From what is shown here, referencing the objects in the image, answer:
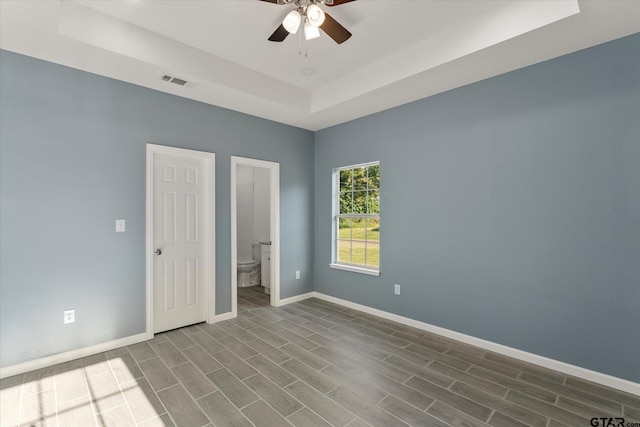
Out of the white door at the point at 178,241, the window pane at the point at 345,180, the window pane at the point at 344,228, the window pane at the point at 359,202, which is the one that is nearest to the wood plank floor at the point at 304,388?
the white door at the point at 178,241

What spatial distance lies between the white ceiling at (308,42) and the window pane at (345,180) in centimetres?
129

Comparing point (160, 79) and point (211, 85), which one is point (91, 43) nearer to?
point (160, 79)

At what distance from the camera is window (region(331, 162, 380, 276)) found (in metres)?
4.19

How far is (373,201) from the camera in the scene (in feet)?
13.8

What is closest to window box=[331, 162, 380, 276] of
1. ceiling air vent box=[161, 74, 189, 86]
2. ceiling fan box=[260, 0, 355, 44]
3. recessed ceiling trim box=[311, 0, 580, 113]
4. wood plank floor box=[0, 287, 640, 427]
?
recessed ceiling trim box=[311, 0, 580, 113]

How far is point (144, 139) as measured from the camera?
3.25 m

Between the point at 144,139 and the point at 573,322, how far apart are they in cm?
467

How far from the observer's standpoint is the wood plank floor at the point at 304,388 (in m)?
2.03

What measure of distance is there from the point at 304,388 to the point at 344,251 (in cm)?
249

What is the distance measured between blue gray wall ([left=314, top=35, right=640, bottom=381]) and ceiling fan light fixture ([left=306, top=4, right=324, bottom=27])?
1998 millimetres

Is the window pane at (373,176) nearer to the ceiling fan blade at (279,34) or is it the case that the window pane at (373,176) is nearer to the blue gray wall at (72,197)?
the ceiling fan blade at (279,34)

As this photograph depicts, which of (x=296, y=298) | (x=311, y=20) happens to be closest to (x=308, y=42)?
(x=311, y=20)

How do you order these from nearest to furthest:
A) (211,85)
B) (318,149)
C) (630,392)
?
(630,392) < (211,85) < (318,149)

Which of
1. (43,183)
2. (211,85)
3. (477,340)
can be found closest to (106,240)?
(43,183)
